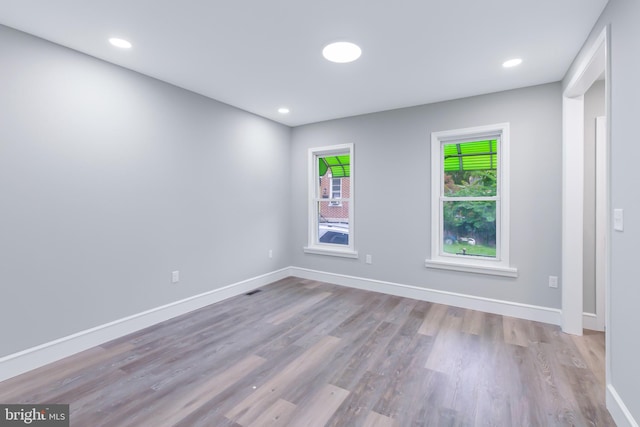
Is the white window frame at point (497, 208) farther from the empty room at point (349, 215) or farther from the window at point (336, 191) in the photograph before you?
the window at point (336, 191)

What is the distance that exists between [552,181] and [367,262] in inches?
94.0

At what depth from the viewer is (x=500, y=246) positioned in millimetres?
3371

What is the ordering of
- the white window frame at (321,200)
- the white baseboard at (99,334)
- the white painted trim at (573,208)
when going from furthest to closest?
the white window frame at (321,200) < the white painted trim at (573,208) < the white baseboard at (99,334)

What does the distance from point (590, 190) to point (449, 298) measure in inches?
72.7

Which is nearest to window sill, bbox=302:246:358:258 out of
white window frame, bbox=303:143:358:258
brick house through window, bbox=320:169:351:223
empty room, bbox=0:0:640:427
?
white window frame, bbox=303:143:358:258

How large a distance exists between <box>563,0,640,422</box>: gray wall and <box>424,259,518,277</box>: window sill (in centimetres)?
151

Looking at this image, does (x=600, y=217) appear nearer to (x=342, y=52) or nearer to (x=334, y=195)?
(x=342, y=52)

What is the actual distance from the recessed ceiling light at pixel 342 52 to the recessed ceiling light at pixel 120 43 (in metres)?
1.62

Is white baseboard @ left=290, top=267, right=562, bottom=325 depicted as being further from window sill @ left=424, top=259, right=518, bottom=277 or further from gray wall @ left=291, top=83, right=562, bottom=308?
window sill @ left=424, top=259, right=518, bottom=277

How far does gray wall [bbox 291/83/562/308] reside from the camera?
3.07 meters

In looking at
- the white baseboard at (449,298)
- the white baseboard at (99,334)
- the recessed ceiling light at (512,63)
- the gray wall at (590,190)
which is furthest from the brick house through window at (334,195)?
the gray wall at (590,190)

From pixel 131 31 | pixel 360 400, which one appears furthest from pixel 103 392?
pixel 131 31

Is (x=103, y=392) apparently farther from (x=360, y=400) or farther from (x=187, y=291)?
(x=360, y=400)

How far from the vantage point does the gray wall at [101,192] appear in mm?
2131
